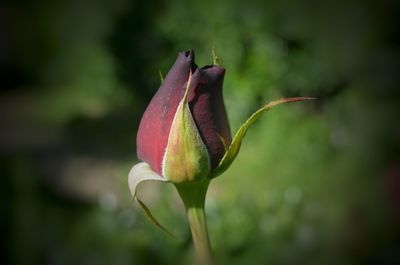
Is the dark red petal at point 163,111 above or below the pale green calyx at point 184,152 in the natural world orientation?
above

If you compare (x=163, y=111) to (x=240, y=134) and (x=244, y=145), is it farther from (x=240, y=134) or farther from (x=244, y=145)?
(x=244, y=145)

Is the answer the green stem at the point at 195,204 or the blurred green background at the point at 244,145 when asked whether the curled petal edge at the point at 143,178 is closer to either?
the green stem at the point at 195,204

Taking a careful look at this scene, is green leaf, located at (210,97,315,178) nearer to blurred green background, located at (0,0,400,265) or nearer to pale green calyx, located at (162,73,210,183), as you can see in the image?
pale green calyx, located at (162,73,210,183)

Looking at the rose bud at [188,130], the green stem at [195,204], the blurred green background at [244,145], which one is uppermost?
the blurred green background at [244,145]

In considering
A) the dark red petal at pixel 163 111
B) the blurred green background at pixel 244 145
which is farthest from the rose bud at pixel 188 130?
the blurred green background at pixel 244 145

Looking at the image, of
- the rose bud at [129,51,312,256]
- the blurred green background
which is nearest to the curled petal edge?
the rose bud at [129,51,312,256]

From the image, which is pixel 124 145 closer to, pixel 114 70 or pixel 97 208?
pixel 114 70

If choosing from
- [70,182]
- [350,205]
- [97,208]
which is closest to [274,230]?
[350,205]
